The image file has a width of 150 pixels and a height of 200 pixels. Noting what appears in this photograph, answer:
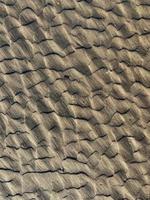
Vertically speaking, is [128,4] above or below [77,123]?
above

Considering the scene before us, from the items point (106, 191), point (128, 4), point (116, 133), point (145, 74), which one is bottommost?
point (106, 191)

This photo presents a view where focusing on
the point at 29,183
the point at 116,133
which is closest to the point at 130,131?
the point at 116,133

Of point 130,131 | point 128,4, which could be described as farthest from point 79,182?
point 128,4

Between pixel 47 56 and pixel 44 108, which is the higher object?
pixel 47 56

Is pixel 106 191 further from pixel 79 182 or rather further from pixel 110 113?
pixel 110 113

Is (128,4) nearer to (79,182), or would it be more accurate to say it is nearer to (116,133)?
(116,133)

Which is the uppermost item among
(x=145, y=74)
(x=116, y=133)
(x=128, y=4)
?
(x=128, y=4)
